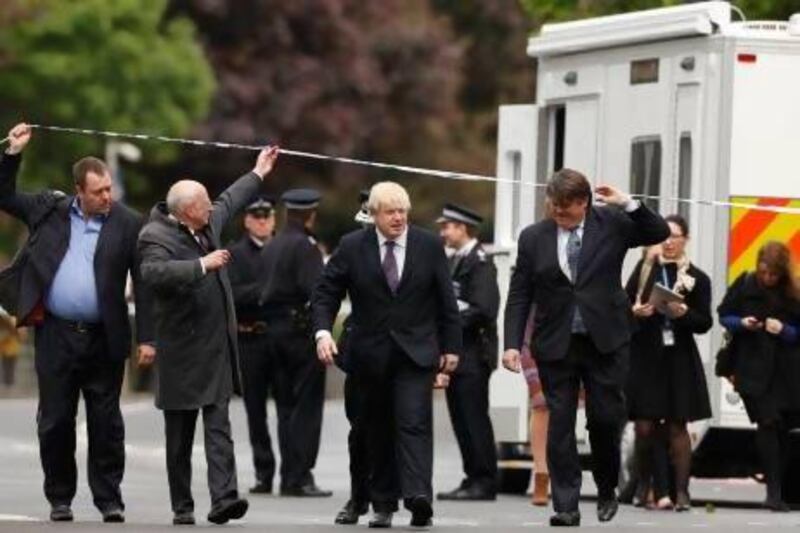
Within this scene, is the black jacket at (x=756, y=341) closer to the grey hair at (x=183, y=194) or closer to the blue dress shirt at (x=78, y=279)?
the grey hair at (x=183, y=194)

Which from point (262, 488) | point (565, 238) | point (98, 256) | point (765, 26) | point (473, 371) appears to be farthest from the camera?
point (262, 488)

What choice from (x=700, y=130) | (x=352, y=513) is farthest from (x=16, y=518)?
(x=700, y=130)

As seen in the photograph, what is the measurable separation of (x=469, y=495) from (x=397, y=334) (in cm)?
447

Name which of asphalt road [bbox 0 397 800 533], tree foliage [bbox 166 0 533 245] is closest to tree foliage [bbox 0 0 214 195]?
tree foliage [bbox 166 0 533 245]

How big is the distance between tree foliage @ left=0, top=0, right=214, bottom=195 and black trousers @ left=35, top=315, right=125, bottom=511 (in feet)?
127

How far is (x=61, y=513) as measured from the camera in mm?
18844

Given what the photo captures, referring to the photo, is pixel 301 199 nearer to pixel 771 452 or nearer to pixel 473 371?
pixel 473 371

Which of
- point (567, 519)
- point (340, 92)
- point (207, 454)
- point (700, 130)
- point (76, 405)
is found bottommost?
point (567, 519)

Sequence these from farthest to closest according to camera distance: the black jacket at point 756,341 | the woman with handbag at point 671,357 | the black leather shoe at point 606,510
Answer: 1. the black jacket at point 756,341
2. the woman with handbag at point 671,357
3. the black leather shoe at point 606,510

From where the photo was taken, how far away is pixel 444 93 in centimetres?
6869

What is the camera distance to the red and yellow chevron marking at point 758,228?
2194cm

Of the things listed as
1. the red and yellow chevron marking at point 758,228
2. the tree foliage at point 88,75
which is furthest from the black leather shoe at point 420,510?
the tree foliage at point 88,75

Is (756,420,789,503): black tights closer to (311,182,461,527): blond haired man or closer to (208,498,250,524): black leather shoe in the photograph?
(311,182,461,527): blond haired man

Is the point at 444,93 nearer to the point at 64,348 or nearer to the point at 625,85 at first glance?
the point at 625,85
